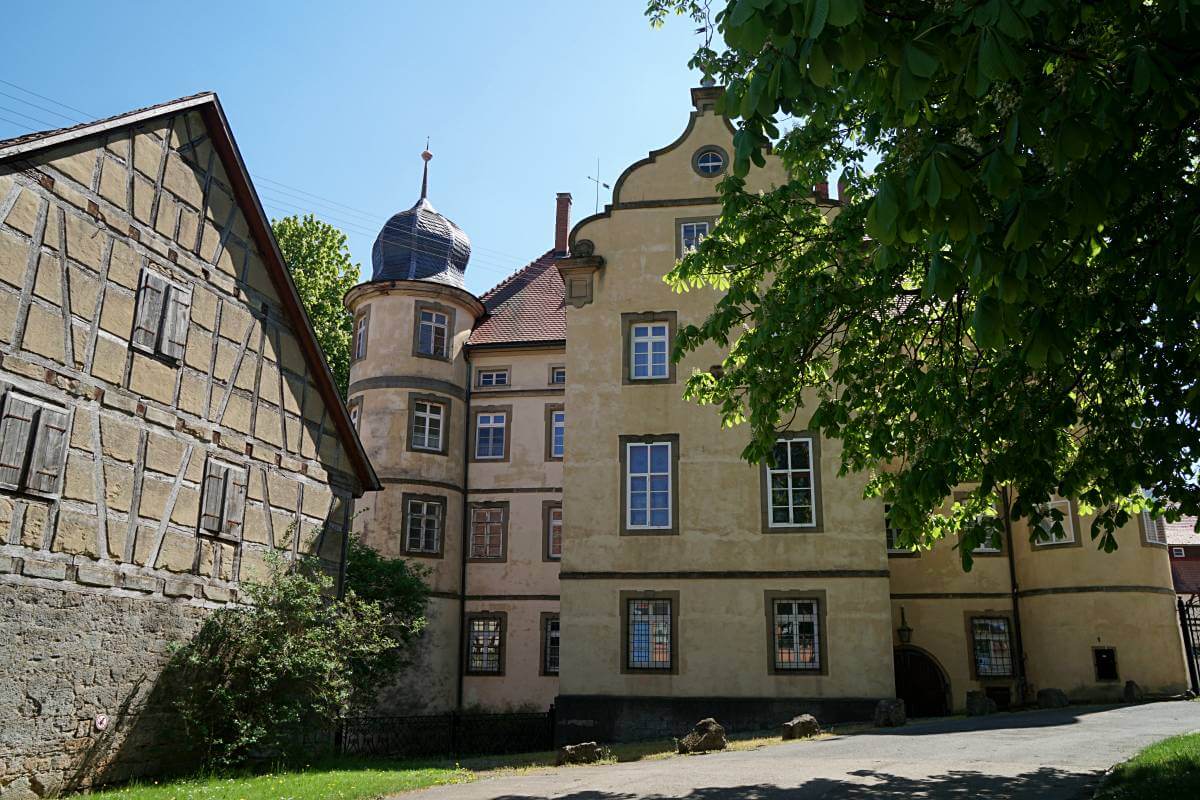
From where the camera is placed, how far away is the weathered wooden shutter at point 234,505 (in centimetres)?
1452

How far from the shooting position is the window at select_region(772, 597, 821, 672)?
68.5 feet

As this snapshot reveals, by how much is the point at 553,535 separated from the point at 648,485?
8.82 m

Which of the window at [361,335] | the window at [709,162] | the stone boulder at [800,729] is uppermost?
the window at [709,162]

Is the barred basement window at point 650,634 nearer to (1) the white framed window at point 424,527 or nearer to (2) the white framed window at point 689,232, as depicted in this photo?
(2) the white framed window at point 689,232

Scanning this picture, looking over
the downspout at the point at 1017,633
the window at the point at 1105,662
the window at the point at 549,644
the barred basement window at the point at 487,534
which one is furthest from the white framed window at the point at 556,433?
the window at the point at 1105,662

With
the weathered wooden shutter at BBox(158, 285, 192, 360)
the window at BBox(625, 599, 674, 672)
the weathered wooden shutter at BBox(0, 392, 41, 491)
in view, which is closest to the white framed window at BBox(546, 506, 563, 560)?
the window at BBox(625, 599, 674, 672)

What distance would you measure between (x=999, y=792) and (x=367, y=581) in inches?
663

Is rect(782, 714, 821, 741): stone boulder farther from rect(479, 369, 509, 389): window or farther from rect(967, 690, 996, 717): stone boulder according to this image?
rect(479, 369, 509, 389): window

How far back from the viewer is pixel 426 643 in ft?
91.9

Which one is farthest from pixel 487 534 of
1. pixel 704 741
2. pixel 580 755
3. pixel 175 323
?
pixel 175 323

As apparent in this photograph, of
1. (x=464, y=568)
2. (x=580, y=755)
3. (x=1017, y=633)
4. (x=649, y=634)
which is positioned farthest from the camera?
(x=464, y=568)

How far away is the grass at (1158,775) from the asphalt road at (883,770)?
360mm

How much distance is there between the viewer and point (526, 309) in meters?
33.4

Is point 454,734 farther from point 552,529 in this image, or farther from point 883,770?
point 883,770
